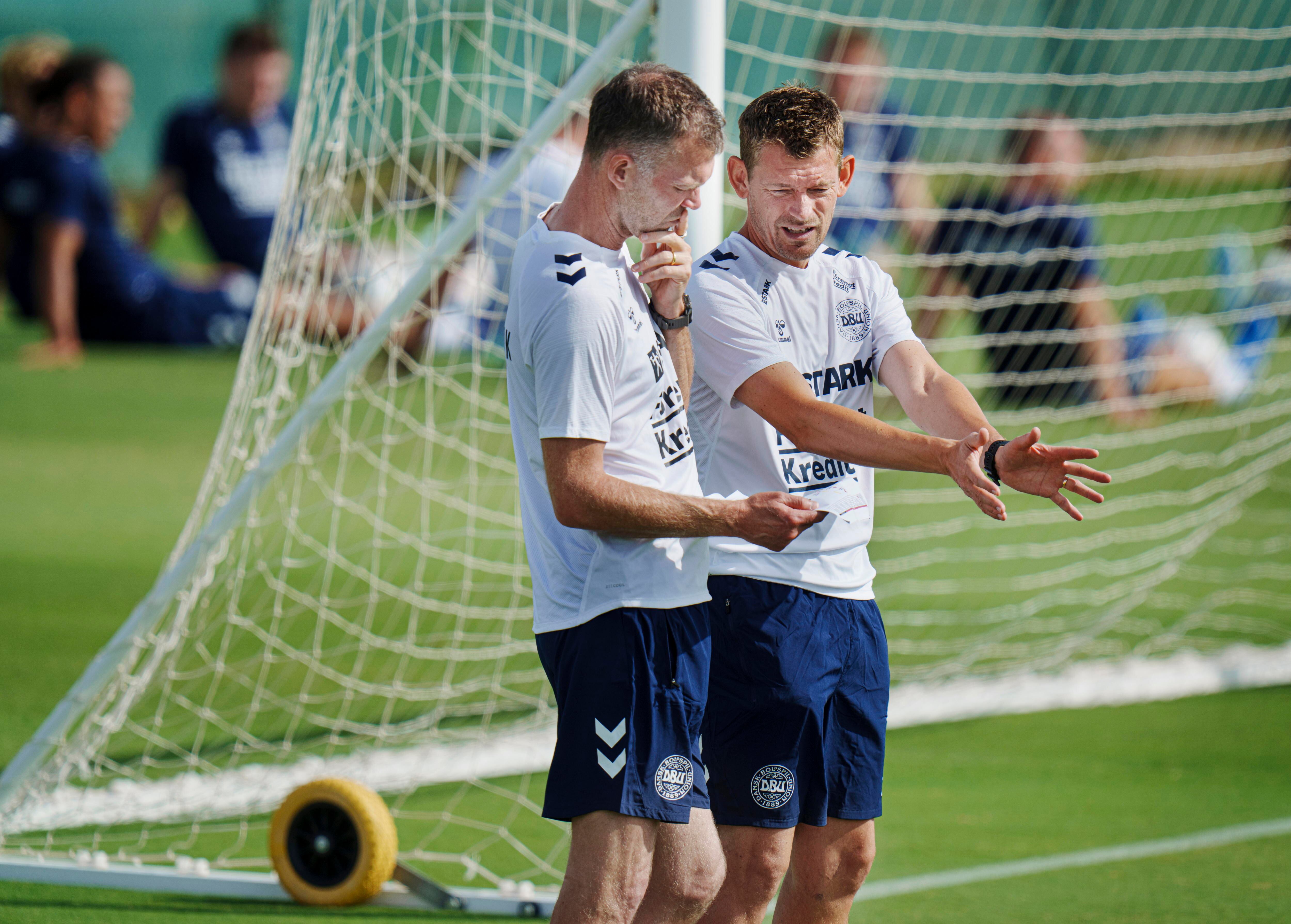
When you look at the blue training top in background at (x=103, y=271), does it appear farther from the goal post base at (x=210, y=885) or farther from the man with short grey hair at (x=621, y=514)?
the man with short grey hair at (x=621, y=514)

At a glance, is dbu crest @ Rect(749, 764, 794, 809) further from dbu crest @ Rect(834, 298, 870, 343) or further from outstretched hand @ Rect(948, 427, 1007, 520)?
dbu crest @ Rect(834, 298, 870, 343)

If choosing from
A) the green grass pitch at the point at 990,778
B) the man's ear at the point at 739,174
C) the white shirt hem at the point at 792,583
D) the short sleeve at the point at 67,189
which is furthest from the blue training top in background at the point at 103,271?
the white shirt hem at the point at 792,583

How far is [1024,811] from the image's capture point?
4449mm

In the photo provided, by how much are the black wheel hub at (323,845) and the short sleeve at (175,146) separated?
34.2 ft

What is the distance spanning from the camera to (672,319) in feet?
8.34

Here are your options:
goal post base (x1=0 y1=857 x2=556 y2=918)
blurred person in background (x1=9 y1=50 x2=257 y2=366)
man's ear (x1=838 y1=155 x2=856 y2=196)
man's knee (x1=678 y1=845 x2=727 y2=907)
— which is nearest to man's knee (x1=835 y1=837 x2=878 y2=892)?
man's knee (x1=678 y1=845 x2=727 y2=907)

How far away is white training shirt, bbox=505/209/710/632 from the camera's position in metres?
2.30

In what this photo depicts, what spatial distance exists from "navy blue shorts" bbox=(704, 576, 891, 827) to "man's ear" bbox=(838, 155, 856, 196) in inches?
29.7

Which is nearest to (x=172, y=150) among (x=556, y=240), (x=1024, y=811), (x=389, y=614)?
(x=389, y=614)

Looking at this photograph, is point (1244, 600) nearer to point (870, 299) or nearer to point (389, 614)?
point (389, 614)

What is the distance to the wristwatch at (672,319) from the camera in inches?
99.9

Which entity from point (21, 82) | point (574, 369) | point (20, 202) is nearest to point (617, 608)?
point (574, 369)

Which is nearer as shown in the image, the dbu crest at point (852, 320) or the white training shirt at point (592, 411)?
the white training shirt at point (592, 411)

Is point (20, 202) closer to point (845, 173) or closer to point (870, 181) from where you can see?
point (870, 181)
